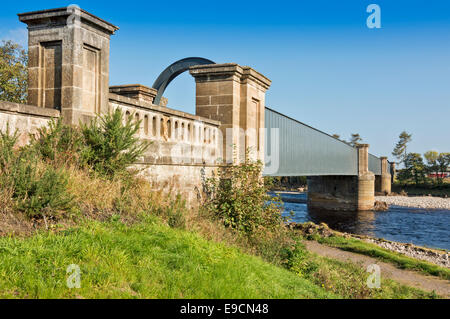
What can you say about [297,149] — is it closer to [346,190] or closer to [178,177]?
[178,177]

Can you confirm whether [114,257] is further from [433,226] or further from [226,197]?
[433,226]

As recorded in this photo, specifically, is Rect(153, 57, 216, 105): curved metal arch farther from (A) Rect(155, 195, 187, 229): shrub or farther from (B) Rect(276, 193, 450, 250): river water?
(B) Rect(276, 193, 450, 250): river water

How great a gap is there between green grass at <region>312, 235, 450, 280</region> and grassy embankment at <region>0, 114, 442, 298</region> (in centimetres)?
438

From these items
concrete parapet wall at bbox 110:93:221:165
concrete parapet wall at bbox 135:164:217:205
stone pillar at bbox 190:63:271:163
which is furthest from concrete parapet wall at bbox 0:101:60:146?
stone pillar at bbox 190:63:271:163

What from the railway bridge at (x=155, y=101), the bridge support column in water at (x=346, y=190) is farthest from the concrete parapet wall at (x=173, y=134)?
the bridge support column in water at (x=346, y=190)

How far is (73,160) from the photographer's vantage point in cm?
518

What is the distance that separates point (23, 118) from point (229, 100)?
498cm

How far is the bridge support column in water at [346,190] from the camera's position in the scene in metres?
34.6

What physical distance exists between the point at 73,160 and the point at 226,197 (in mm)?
3504

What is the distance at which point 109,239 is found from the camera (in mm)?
3850

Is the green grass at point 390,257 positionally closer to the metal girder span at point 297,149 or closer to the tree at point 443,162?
the metal girder span at point 297,149

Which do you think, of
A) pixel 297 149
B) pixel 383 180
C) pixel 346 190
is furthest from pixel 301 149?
pixel 383 180
